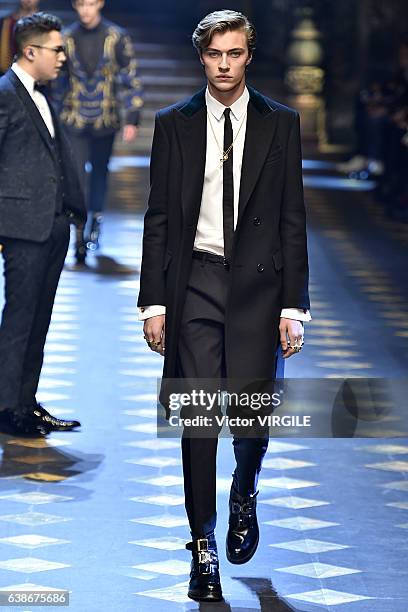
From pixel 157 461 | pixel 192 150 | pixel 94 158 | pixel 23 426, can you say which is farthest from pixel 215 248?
pixel 94 158

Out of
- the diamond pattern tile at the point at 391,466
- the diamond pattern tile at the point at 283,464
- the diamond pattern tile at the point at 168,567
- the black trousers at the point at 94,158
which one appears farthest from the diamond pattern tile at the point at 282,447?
the black trousers at the point at 94,158

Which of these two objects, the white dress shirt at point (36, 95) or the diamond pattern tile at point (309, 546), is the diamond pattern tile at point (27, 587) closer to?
the diamond pattern tile at point (309, 546)

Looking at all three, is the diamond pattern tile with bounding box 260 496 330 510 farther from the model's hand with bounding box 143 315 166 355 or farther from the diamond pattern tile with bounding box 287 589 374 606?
the model's hand with bounding box 143 315 166 355

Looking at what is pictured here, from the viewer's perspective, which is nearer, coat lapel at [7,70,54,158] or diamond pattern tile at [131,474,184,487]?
diamond pattern tile at [131,474,184,487]

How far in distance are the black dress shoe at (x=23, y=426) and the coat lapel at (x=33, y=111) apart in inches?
43.3

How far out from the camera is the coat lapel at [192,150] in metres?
4.74

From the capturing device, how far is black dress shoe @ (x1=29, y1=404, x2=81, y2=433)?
272 inches

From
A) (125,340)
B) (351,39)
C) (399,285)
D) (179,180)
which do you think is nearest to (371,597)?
(179,180)

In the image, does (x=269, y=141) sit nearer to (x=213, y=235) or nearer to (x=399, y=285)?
(x=213, y=235)

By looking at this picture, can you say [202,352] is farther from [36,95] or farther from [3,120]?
Result: [36,95]

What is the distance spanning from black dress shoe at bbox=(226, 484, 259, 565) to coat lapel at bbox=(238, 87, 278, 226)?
2.94ft

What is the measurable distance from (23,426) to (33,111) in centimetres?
130

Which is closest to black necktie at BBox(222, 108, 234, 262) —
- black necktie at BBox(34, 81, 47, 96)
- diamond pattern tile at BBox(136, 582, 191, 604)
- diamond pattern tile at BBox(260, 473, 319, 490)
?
diamond pattern tile at BBox(136, 582, 191, 604)

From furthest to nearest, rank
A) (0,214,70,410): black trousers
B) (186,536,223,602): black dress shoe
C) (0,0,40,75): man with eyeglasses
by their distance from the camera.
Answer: (0,0,40,75): man with eyeglasses
(0,214,70,410): black trousers
(186,536,223,602): black dress shoe
